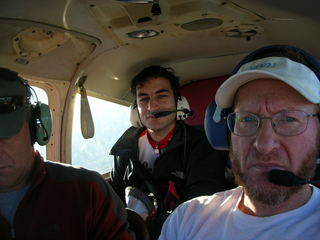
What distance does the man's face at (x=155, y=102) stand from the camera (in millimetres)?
2732

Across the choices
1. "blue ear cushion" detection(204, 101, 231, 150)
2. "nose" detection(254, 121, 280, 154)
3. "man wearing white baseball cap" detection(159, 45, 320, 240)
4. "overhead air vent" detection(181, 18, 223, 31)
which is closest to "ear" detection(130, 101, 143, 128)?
"overhead air vent" detection(181, 18, 223, 31)

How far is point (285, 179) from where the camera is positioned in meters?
1.09

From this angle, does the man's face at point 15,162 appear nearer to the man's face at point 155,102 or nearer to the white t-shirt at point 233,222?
the white t-shirt at point 233,222

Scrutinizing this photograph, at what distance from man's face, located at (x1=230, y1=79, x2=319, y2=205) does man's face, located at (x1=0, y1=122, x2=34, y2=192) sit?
0.99 metres

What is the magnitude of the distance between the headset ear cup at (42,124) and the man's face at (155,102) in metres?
0.97

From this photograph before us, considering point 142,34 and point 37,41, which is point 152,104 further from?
point 37,41

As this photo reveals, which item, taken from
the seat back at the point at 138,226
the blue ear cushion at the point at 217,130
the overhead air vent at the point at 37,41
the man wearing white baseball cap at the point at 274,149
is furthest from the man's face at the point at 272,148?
the overhead air vent at the point at 37,41

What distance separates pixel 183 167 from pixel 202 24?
956mm

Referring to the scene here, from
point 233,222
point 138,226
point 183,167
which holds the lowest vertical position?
point 183,167

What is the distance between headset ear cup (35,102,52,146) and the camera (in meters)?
1.85

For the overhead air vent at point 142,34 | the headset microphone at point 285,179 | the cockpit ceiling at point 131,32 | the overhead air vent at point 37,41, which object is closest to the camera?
the headset microphone at point 285,179

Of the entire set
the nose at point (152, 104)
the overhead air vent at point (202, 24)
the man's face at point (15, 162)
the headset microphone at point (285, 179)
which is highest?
the overhead air vent at point (202, 24)

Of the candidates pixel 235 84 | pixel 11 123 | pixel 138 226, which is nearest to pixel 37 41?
pixel 11 123

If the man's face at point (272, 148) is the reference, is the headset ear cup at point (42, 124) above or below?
below
